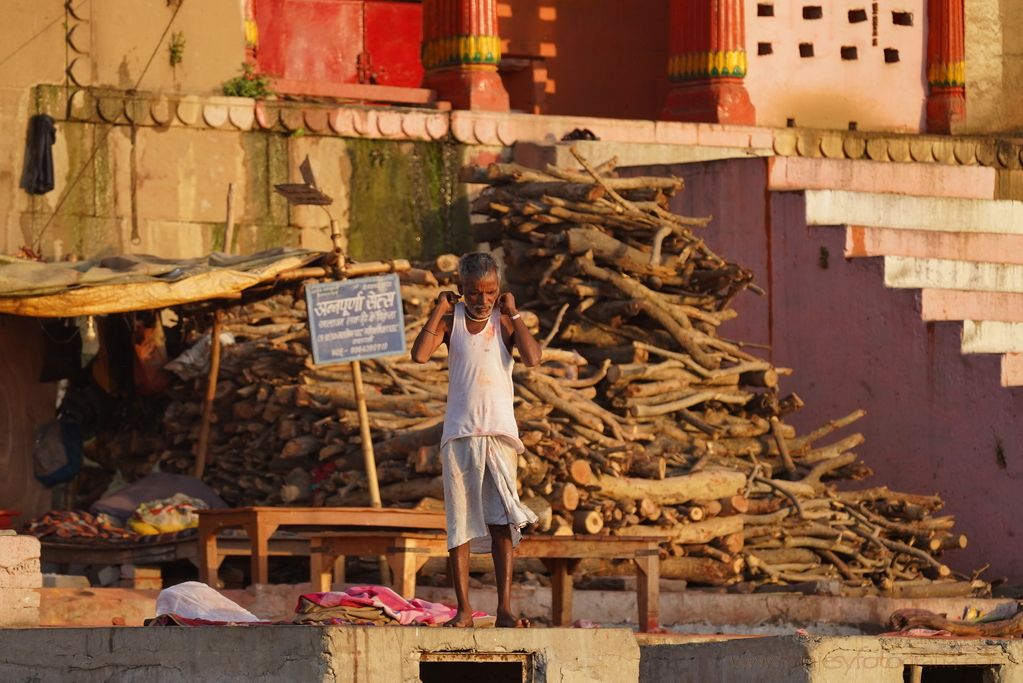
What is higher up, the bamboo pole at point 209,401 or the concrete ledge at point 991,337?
the concrete ledge at point 991,337

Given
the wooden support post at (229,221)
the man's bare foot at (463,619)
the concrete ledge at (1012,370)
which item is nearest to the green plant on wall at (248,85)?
the wooden support post at (229,221)

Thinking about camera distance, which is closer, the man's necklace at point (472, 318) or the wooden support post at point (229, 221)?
the man's necklace at point (472, 318)

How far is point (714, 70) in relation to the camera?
Result: 2306 centimetres

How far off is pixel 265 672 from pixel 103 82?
11.2 metres

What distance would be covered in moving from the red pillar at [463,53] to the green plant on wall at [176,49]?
8.32 ft

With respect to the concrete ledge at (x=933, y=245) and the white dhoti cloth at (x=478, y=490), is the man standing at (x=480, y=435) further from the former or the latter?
the concrete ledge at (x=933, y=245)

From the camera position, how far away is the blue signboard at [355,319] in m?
15.9

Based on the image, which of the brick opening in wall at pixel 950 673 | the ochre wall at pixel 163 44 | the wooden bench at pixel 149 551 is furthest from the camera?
the ochre wall at pixel 163 44

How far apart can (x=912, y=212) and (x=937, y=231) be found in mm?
521

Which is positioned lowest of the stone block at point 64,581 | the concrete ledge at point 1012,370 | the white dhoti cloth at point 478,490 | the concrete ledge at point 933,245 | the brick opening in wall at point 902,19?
the stone block at point 64,581

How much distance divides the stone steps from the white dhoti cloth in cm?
898

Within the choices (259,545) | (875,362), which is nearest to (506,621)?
(259,545)

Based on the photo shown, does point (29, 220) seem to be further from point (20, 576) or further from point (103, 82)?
point (20, 576)

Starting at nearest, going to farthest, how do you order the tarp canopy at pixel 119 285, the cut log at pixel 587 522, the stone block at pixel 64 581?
the stone block at pixel 64 581, the cut log at pixel 587 522, the tarp canopy at pixel 119 285
